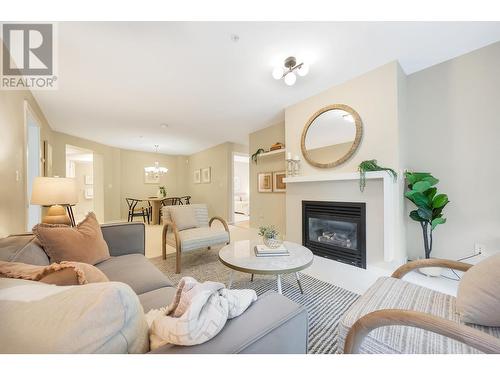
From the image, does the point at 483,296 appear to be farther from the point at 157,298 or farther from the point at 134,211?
the point at 134,211

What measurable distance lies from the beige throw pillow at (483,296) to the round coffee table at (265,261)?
0.89m

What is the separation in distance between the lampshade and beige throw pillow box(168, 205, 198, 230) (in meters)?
1.13

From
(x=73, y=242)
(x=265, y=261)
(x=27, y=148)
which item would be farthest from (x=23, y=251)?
(x=27, y=148)

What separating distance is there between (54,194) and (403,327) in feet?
10.2

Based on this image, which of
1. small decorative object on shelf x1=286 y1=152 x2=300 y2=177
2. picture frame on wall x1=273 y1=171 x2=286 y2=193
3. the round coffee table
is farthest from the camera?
picture frame on wall x1=273 y1=171 x2=286 y2=193

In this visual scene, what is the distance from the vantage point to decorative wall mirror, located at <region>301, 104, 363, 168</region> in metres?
2.46

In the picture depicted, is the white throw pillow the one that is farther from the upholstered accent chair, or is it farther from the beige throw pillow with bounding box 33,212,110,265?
the upholstered accent chair

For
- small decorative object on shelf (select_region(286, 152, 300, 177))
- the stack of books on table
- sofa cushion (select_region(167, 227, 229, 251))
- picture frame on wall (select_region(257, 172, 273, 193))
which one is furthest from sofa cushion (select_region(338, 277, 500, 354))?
picture frame on wall (select_region(257, 172, 273, 193))

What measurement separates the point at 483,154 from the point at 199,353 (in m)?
2.96

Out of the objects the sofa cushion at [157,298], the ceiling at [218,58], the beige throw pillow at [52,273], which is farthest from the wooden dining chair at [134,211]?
the beige throw pillow at [52,273]

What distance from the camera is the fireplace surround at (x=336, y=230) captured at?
2.39 meters

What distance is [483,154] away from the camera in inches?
79.5

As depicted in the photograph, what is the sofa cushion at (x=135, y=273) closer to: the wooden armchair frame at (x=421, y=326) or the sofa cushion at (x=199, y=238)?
the sofa cushion at (x=199, y=238)
